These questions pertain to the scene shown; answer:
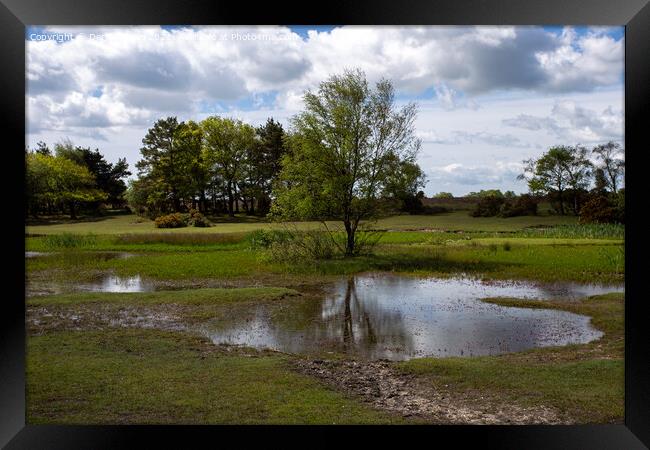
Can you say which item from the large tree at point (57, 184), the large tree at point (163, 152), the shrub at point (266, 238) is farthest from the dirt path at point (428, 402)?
the large tree at point (57, 184)

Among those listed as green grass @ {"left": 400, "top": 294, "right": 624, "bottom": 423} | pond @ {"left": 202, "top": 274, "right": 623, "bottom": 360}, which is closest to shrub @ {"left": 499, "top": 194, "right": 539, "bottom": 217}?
pond @ {"left": 202, "top": 274, "right": 623, "bottom": 360}

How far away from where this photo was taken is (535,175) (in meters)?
8.39

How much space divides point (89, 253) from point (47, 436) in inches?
130

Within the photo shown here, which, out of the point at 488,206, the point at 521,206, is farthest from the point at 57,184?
the point at 521,206

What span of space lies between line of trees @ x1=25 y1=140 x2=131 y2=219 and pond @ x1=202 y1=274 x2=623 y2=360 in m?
2.97

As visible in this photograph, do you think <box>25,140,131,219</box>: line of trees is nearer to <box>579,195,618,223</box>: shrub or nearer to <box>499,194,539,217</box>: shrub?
<box>499,194,539,217</box>: shrub

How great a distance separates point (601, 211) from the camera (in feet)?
26.9

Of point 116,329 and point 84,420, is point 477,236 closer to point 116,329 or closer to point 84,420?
point 116,329

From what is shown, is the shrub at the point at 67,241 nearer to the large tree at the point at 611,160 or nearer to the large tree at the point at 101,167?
the large tree at the point at 101,167

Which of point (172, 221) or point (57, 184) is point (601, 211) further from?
point (57, 184)

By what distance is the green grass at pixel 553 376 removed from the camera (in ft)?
20.5

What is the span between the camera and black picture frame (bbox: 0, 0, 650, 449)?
235 inches

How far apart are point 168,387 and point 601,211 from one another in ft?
24.3
